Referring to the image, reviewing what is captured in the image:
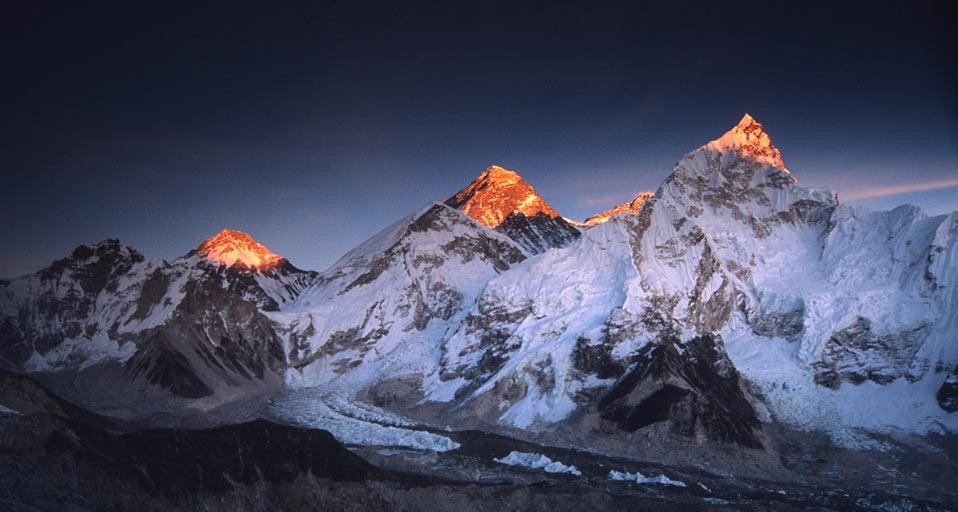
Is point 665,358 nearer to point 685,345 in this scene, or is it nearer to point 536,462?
point 685,345

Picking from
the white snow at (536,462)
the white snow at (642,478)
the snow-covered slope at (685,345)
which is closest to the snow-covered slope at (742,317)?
the snow-covered slope at (685,345)

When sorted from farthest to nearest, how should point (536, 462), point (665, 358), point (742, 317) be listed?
point (742, 317)
point (665, 358)
point (536, 462)

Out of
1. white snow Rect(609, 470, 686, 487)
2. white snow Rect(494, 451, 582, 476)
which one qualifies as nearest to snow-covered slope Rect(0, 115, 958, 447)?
white snow Rect(609, 470, 686, 487)

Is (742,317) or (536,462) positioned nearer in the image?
(536,462)

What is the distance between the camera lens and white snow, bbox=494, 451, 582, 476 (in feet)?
339

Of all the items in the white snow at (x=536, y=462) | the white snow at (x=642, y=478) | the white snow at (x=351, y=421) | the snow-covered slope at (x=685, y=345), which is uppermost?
the snow-covered slope at (x=685, y=345)

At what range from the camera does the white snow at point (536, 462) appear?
4067 inches

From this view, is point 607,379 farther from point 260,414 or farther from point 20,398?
point 20,398

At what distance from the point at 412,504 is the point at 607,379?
276 ft

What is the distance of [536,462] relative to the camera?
107 metres

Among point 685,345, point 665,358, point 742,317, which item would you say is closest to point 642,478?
point 665,358

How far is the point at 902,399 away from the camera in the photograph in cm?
14038

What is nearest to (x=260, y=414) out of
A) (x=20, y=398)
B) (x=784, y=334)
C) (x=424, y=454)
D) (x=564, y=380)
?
(x=424, y=454)

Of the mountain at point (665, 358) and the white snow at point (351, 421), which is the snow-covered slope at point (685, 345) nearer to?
the mountain at point (665, 358)
